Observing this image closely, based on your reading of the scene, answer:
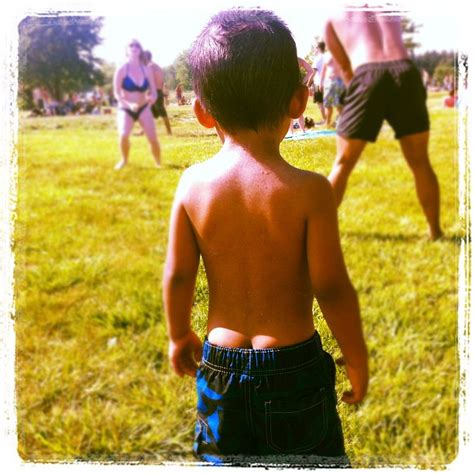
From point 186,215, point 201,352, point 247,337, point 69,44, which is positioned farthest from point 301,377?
point 69,44

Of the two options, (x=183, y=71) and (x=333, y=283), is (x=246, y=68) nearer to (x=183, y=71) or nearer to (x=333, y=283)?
(x=183, y=71)

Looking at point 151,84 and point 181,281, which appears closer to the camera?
point 181,281

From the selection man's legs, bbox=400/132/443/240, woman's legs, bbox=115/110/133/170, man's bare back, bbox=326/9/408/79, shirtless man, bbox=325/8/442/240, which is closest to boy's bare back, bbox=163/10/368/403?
shirtless man, bbox=325/8/442/240

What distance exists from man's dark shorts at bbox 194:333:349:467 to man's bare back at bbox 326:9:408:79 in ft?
8.05

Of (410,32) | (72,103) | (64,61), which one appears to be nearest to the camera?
(410,32)

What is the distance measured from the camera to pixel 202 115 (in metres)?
1.27

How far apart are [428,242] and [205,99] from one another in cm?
257

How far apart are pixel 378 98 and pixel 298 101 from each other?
2311mm

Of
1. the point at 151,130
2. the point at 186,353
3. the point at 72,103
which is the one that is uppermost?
the point at 72,103

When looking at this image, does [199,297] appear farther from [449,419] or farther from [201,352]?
[449,419]

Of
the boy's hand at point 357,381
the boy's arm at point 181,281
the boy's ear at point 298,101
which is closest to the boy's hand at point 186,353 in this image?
the boy's arm at point 181,281

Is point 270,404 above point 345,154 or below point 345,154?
below

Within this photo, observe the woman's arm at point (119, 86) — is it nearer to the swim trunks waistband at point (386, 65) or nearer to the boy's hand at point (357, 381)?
the swim trunks waistband at point (386, 65)

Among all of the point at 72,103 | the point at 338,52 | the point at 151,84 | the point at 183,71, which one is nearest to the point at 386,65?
the point at 338,52
